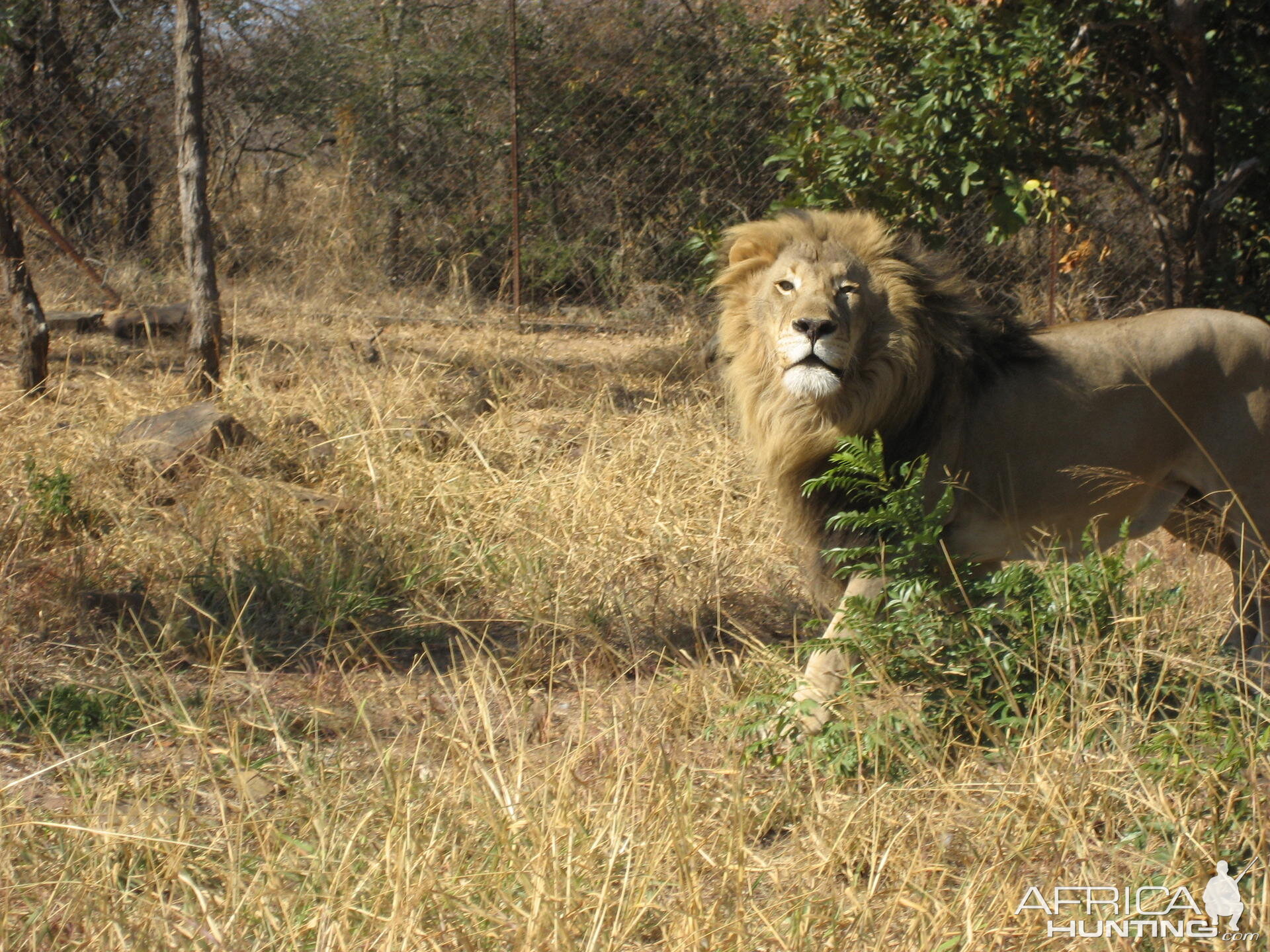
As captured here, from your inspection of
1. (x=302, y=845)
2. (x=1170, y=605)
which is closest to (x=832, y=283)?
(x=1170, y=605)

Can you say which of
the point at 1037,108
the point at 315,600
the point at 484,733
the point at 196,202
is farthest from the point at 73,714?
the point at 1037,108

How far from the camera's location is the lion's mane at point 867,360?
327 centimetres

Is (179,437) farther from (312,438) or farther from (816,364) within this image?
(816,364)

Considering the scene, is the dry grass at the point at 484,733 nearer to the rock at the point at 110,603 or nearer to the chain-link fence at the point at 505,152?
the rock at the point at 110,603

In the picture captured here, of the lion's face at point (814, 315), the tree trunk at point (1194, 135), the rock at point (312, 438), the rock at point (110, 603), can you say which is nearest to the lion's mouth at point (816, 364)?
the lion's face at point (814, 315)

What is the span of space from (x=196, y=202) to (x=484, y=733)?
4.00 meters

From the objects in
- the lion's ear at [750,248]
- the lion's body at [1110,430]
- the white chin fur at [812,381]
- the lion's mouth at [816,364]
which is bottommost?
the lion's body at [1110,430]

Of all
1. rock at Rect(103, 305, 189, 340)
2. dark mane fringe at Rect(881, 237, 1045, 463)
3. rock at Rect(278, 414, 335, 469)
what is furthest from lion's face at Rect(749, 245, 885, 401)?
rock at Rect(103, 305, 189, 340)

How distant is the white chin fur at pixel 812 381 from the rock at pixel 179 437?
9.20ft

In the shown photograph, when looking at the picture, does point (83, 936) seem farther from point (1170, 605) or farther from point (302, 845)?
point (1170, 605)

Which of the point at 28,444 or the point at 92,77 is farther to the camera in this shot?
the point at 92,77

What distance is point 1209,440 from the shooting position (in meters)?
3.57

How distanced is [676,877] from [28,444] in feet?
12.8

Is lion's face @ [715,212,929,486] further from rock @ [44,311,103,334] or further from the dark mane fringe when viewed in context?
rock @ [44,311,103,334]
